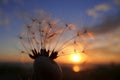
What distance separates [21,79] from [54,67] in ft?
17.6

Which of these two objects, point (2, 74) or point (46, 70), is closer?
point (46, 70)

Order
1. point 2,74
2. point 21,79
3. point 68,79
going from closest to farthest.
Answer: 1. point 21,79
2. point 68,79
3. point 2,74

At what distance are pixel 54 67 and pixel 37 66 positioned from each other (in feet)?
3.89

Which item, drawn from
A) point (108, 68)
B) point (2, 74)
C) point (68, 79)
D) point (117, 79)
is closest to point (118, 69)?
point (108, 68)

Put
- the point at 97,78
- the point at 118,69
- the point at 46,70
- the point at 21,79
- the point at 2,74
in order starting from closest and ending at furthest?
the point at 46,70
the point at 21,79
the point at 97,78
the point at 118,69
the point at 2,74

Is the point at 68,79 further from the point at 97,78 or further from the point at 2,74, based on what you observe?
the point at 2,74

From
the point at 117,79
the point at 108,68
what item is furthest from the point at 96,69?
the point at 117,79

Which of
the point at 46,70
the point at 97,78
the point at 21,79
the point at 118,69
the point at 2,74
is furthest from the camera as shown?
the point at 2,74

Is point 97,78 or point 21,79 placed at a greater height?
point 97,78

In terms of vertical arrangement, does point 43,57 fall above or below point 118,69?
below

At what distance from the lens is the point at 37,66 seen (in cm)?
2031

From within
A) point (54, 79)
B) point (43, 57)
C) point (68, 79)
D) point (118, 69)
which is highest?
point (118, 69)

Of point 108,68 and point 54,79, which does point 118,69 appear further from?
point 54,79

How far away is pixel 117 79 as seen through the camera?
62531 mm
